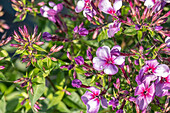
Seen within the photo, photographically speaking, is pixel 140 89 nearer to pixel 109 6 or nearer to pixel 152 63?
pixel 152 63

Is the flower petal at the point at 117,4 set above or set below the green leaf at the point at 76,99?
above

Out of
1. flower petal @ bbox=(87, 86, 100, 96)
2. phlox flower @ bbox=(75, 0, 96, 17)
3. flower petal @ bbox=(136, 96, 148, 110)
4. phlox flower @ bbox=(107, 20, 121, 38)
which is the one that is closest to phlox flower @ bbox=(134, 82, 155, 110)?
flower petal @ bbox=(136, 96, 148, 110)

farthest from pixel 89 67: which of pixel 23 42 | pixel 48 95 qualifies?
pixel 48 95

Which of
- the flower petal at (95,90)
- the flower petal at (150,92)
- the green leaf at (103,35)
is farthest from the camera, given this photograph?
the green leaf at (103,35)

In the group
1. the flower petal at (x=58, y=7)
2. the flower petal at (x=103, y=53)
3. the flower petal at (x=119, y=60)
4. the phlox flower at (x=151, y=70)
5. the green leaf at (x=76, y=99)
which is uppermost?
the flower petal at (x=58, y=7)

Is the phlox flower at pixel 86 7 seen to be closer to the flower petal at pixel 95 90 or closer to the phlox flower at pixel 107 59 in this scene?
the phlox flower at pixel 107 59

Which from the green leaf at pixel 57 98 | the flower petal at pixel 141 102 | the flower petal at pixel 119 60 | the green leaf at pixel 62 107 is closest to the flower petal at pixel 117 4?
the flower petal at pixel 119 60
